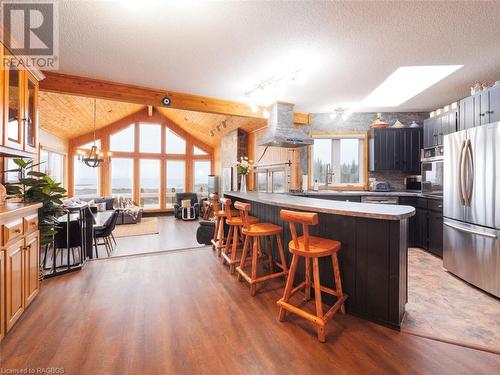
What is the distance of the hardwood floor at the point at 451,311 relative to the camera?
1.80 m

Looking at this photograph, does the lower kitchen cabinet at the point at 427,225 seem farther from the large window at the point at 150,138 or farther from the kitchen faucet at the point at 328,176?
the large window at the point at 150,138

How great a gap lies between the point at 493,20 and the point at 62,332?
445 centimetres

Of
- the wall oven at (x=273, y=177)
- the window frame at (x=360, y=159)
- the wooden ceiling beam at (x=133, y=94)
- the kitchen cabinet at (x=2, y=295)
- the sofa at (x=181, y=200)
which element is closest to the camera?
the kitchen cabinet at (x=2, y=295)

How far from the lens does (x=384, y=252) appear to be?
1.88 meters

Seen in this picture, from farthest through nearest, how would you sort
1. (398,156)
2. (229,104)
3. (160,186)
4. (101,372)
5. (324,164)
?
(160,186), (324,164), (398,156), (229,104), (101,372)

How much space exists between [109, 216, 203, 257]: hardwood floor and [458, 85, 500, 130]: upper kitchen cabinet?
4883 mm

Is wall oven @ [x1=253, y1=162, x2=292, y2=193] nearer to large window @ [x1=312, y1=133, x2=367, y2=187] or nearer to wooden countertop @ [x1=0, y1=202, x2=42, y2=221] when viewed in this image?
large window @ [x1=312, y1=133, x2=367, y2=187]

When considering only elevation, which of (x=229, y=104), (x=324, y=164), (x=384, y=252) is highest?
(x=229, y=104)

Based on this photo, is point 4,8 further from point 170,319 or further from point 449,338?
point 449,338

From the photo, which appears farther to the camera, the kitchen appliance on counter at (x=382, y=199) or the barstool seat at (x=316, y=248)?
the kitchen appliance on counter at (x=382, y=199)

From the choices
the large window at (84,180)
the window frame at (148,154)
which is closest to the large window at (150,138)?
the window frame at (148,154)

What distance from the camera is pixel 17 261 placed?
6.25 ft

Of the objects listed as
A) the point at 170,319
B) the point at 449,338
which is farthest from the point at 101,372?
the point at 449,338

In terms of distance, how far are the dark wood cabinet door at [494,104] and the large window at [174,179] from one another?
926 cm
